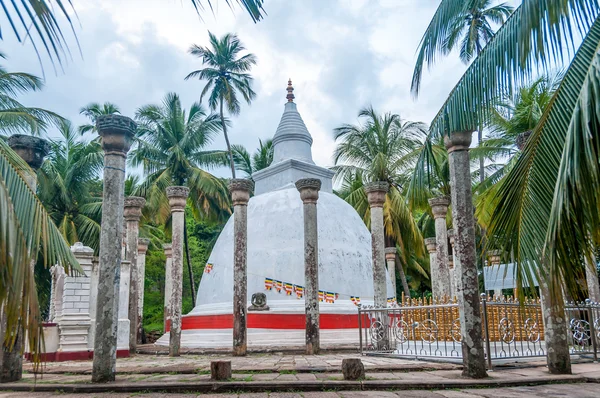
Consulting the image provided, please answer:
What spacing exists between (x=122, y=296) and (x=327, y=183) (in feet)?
30.7

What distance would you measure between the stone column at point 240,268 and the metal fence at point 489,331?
256 cm

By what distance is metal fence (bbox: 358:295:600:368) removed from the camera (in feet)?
28.3

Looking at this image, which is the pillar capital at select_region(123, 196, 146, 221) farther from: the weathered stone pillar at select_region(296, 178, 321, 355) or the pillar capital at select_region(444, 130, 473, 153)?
the pillar capital at select_region(444, 130, 473, 153)

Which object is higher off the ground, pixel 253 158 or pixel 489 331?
pixel 253 158

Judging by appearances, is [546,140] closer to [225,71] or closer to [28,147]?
[28,147]

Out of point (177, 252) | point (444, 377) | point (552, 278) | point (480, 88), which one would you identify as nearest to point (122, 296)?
point (177, 252)

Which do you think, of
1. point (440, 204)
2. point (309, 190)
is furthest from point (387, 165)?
point (309, 190)

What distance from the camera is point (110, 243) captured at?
22.7 feet

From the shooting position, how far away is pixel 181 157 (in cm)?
2477

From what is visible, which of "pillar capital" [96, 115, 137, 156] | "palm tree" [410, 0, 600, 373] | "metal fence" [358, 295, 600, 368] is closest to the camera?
"palm tree" [410, 0, 600, 373]

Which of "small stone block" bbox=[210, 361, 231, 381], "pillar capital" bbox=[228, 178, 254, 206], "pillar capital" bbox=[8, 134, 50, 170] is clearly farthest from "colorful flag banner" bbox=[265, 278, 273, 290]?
"small stone block" bbox=[210, 361, 231, 381]

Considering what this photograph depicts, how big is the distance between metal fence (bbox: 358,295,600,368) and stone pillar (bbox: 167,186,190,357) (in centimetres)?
431

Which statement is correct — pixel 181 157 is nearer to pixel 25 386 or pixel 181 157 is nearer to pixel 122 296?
pixel 122 296

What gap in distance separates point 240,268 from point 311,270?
5.15 feet
